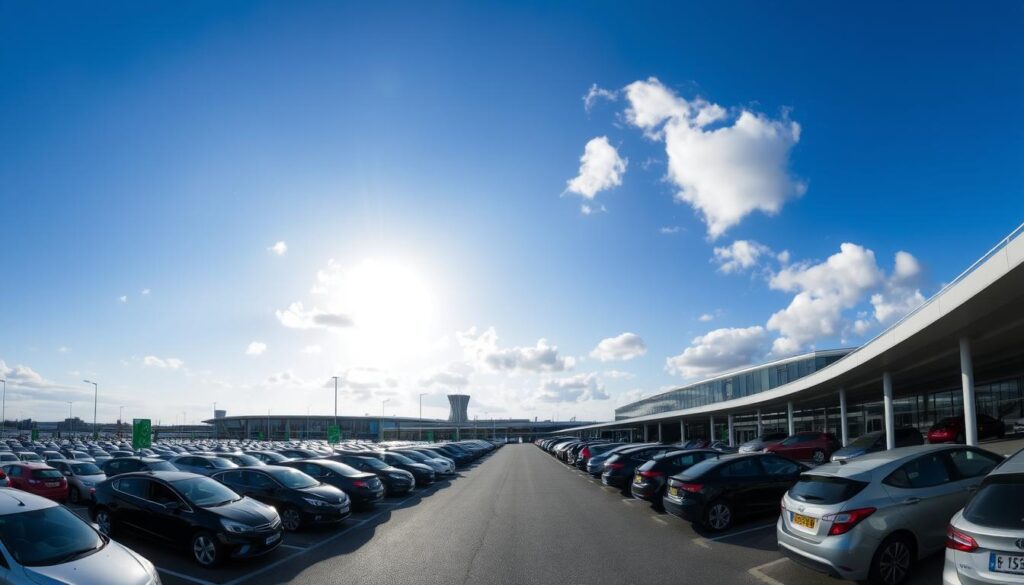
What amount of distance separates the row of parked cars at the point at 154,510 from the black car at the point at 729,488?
7372 millimetres

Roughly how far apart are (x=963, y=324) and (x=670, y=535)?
14086 millimetres

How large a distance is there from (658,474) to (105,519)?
11.8m

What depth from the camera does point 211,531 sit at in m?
9.04

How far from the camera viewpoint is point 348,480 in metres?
15.5

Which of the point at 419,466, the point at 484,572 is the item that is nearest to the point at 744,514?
the point at 484,572

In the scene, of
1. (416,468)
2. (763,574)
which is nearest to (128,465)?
(416,468)

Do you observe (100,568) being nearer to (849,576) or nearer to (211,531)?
(211,531)

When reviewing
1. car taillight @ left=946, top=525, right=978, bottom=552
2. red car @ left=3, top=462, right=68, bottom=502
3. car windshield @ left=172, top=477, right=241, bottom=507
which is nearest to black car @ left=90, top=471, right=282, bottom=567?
car windshield @ left=172, top=477, right=241, bottom=507

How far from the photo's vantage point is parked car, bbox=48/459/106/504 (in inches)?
633

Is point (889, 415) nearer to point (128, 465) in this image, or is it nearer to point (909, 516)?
point (909, 516)

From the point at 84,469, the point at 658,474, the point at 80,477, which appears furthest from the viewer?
the point at 84,469

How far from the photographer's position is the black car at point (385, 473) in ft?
62.4

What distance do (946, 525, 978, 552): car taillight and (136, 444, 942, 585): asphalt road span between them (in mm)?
2473

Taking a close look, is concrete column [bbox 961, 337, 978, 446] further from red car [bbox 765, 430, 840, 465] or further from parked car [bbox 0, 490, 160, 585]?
parked car [bbox 0, 490, 160, 585]
